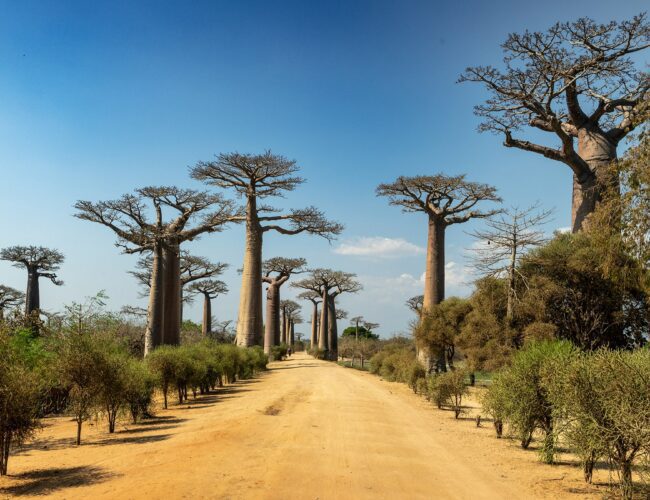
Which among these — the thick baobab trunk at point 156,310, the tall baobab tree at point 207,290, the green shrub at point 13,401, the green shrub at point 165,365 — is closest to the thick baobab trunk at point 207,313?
the tall baobab tree at point 207,290

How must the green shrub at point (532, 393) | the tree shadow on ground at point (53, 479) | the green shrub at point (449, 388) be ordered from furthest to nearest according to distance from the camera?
1. the green shrub at point (449, 388)
2. the green shrub at point (532, 393)
3. the tree shadow on ground at point (53, 479)

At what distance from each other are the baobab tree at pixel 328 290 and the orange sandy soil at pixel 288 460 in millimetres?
28901

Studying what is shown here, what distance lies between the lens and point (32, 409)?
676 cm

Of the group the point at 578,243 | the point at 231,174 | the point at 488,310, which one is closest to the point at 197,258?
the point at 231,174

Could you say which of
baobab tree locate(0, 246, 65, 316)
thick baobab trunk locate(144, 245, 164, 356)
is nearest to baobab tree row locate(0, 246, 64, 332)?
baobab tree locate(0, 246, 65, 316)

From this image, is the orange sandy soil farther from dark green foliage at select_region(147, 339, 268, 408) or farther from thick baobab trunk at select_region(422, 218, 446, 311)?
thick baobab trunk at select_region(422, 218, 446, 311)

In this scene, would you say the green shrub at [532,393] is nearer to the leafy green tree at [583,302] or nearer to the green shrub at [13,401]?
the green shrub at [13,401]

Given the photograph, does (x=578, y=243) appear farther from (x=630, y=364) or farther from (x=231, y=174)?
(x=231, y=174)

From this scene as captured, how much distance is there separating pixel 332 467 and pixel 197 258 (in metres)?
27.3

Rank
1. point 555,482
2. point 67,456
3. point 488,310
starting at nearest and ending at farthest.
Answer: point 555,482 < point 67,456 < point 488,310

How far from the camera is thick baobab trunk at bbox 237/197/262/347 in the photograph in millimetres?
23938

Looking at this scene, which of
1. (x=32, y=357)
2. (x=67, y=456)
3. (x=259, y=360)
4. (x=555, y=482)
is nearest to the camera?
(x=555, y=482)

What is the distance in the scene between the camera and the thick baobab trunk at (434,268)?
2089 centimetres

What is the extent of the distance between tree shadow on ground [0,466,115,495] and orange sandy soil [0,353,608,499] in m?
0.02
